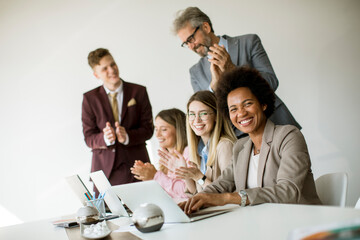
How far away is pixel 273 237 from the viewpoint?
926mm

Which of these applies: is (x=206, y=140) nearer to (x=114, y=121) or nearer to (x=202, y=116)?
(x=202, y=116)

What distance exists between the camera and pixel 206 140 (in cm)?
303

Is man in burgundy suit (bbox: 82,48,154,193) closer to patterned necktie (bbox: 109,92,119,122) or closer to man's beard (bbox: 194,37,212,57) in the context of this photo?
patterned necktie (bbox: 109,92,119,122)

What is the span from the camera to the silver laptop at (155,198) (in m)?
1.30

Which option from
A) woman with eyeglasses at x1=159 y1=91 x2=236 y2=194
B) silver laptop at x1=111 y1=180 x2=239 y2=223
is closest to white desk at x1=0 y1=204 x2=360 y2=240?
silver laptop at x1=111 y1=180 x2=239 y2=223

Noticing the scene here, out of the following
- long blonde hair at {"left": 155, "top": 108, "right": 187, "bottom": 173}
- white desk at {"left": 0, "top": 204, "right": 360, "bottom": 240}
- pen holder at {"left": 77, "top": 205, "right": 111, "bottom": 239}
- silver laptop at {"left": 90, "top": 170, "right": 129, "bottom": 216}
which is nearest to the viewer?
white desk at {"left": 0, "top": 204, "right": 360, "bottom": 240}

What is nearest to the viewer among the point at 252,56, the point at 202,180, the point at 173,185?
the point at 202,180

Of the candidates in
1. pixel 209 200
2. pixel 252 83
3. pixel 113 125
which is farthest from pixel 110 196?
pixel 113 125

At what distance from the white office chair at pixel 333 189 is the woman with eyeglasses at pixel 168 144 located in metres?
1.37

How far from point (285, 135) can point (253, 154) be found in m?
0.28

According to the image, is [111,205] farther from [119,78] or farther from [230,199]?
[119,78]

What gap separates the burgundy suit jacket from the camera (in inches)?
150

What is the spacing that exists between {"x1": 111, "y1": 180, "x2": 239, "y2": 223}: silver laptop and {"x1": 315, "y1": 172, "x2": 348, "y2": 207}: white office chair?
0.63 m

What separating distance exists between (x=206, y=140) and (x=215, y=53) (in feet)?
2.60
